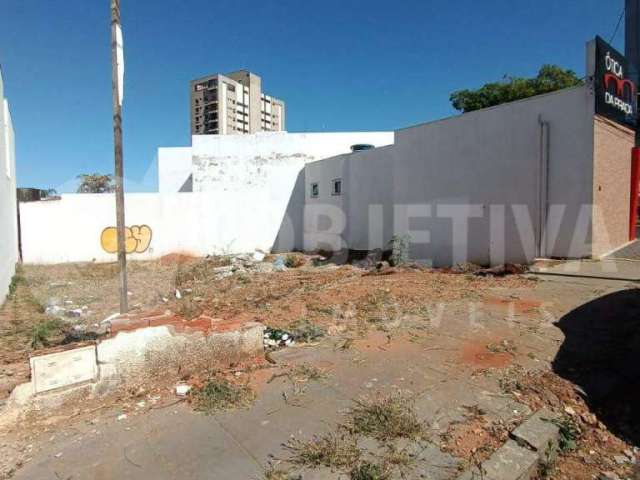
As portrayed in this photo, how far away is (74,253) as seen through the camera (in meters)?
14.0

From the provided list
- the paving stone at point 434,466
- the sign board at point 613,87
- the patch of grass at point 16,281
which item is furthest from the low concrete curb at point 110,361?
the sign board at point 613,87

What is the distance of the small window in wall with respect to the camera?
49.8ft

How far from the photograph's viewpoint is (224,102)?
66438mm

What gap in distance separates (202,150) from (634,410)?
670 inches

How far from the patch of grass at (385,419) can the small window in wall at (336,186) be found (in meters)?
12.7

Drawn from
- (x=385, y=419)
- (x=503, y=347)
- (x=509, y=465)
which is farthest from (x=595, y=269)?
(x=385, y=419)

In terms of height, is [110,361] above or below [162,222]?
below

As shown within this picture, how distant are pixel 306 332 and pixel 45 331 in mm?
3551

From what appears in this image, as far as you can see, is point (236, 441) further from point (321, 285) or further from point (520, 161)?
point (520, 161)

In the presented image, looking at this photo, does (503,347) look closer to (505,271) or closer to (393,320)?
(393,320)

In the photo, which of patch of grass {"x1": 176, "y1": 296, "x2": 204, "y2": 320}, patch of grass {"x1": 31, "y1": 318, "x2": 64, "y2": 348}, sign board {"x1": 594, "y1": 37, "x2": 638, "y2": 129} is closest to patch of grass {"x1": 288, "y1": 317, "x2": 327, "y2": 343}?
patch of grass {"x1": 176, "y1": 296, "x2": 204, "y2": 320}

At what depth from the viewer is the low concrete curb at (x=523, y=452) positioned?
2152mm

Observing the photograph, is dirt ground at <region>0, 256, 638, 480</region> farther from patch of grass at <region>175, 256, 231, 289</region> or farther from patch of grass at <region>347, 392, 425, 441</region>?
patch of grass at <region>347, 392, 425, 441</region>

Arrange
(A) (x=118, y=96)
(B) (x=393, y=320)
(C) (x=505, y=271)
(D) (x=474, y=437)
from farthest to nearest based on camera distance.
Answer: (C) (x=505, y=271), (B) (x=393, y=320), (A) (x=118, y=96), (D) (x=474, y=437)
